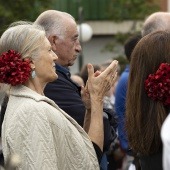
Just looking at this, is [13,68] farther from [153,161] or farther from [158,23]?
[158,23]

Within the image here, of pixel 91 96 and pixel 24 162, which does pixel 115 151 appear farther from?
pixel 24 162

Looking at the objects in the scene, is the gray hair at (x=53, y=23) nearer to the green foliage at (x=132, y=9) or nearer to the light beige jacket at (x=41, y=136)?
the light beige jacket at (x=41, y=136)

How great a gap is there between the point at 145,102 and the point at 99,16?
30.2m

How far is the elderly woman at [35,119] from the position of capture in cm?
433

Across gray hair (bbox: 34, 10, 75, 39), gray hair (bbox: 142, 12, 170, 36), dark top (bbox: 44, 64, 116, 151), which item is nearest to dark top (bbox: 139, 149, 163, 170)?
dark top (bbox: 44, 64, 116, 151)

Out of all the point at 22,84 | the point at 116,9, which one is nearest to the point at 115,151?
the point at 22,84

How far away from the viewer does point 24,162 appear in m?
4.32

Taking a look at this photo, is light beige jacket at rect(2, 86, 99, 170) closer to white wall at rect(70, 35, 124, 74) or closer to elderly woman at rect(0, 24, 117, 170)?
elderly woman at rect(0, 24, 117, 170)

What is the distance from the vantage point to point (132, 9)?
2716 centimetres

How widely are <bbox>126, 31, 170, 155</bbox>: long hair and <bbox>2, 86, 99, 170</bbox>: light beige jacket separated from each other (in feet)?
1.21

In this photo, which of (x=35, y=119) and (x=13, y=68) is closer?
(x=35, y=119)

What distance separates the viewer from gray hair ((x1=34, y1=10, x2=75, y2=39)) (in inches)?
227

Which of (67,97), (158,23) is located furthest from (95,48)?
(67,97)

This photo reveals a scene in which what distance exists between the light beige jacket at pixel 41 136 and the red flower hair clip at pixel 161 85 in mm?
611
